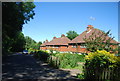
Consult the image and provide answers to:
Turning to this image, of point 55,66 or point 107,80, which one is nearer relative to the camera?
point 107,80

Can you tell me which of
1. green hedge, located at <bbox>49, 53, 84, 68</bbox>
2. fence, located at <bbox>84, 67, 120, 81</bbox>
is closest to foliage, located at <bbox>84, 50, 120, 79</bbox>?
fence, located at <bbox>84, 67, 120, 81</bbox>

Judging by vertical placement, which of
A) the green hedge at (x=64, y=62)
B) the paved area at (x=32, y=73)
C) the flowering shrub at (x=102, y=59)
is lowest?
the paved area at (x=32, y=73)

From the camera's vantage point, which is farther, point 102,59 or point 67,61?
point 67,61

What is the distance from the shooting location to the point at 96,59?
7.75 meters

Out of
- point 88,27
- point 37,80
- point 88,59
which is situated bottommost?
point 37,80

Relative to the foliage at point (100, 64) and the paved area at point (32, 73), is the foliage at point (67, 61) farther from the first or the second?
the foliage at point (100, 64)

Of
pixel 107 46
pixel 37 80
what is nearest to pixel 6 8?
pixel 37 80

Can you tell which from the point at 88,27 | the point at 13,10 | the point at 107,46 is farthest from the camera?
the point at 88,27

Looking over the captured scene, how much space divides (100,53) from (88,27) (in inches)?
1038

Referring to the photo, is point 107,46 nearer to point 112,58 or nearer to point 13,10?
point 112,58

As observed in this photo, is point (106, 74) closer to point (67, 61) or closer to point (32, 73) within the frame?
point (32, 73)

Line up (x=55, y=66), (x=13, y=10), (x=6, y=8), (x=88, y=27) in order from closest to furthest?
(x=6, y=8) → (x=13, y=10) → (x=55, y=66) → (x=88, y=27)

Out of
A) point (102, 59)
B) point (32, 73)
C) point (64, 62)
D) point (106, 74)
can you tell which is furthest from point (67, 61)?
point (106, 74)

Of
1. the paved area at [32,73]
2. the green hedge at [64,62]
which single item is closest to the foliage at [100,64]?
the paved area at [32,73]
